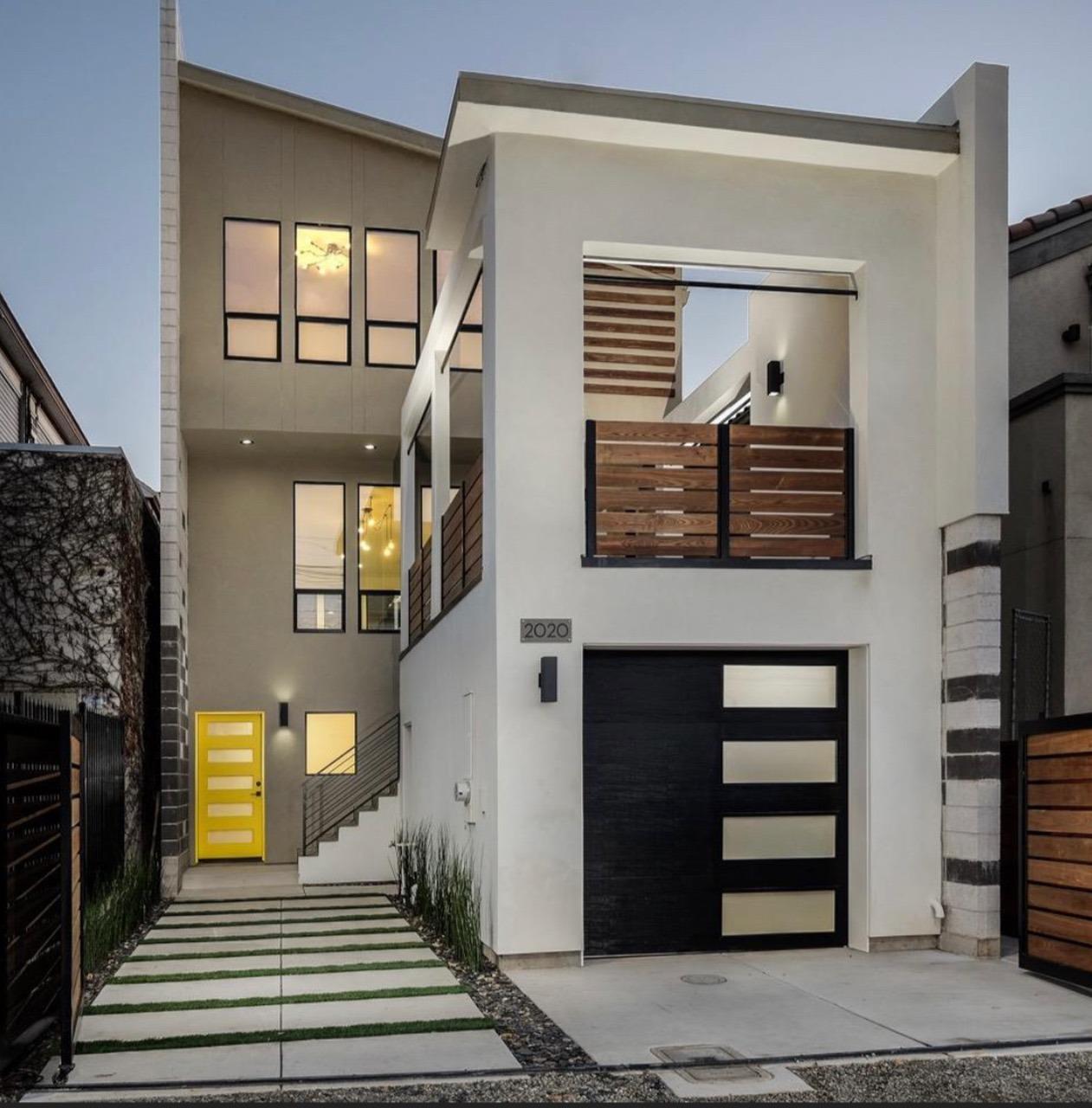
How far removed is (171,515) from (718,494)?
7853 millimetres

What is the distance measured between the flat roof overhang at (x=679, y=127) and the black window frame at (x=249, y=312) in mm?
7934

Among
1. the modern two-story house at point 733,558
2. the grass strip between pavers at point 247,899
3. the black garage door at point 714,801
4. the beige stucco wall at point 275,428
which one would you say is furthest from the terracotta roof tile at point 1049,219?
the grass strip between pavers at point 247,899

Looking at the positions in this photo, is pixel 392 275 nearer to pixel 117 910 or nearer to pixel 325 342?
pixel 325 342

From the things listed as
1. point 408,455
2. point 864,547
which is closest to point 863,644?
point 864,547

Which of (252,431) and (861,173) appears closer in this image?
(861,173)

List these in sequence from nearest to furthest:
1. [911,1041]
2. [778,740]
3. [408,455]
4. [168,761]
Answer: [911,1041]
[778,740]
[168,761]
[408,455]

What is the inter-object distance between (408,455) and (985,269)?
350 inches

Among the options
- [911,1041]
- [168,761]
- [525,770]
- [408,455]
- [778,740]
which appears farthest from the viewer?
[408,455]

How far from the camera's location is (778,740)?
984 cm

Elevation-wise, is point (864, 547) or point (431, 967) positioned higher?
point (864, 547)

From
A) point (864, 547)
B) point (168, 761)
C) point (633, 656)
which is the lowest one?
point (168, 761)

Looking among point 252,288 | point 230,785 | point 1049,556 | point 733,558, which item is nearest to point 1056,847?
point 733,558

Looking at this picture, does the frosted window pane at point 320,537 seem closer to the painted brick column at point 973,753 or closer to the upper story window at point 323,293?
the upper story window at point 323,293

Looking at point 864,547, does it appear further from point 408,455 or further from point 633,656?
point 408,455
